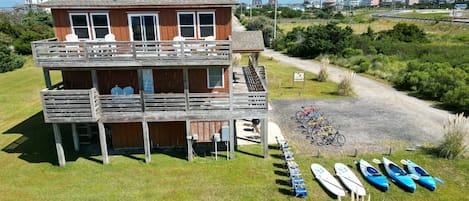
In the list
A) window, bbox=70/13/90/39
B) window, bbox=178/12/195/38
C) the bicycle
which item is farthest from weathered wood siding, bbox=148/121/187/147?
the bicycle

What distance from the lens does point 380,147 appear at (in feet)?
53.6

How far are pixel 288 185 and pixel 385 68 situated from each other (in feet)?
90.3

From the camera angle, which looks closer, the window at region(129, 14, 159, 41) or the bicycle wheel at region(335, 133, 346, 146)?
the window at region(129, 14, 159, 41)

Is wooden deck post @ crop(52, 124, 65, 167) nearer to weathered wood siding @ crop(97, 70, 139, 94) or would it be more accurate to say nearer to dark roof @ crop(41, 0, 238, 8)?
weathered wood siding @ crop(97, 70, 139, 94)

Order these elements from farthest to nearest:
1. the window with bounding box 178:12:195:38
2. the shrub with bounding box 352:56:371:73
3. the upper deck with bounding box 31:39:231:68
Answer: the shrub with bounding box 352:56:371:73 → the window with bounding box 178:12:195:38 → the upper deck with bounding box 31:39:231:68

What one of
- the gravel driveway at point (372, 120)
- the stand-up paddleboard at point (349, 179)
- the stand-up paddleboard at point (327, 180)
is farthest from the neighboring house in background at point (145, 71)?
the gravel driveway at point (372, 120)

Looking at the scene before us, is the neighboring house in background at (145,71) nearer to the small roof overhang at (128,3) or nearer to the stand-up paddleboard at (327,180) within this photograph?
the small roof overhang at (128,3)

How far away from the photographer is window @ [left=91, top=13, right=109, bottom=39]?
14.5 metres

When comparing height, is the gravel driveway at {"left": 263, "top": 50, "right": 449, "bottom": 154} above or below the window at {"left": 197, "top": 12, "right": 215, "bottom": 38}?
below

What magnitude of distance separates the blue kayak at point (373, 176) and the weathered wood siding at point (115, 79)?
37.0 ft

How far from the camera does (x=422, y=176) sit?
43.0 feet

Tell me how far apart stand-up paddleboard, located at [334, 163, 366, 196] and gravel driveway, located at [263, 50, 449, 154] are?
202cm

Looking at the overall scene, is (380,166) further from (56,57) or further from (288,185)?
(56,57)

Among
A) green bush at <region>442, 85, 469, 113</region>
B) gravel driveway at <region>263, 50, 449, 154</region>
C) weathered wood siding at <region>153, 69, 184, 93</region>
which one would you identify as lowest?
gravel driveway at <region>263, 50, 449, 154</region>
